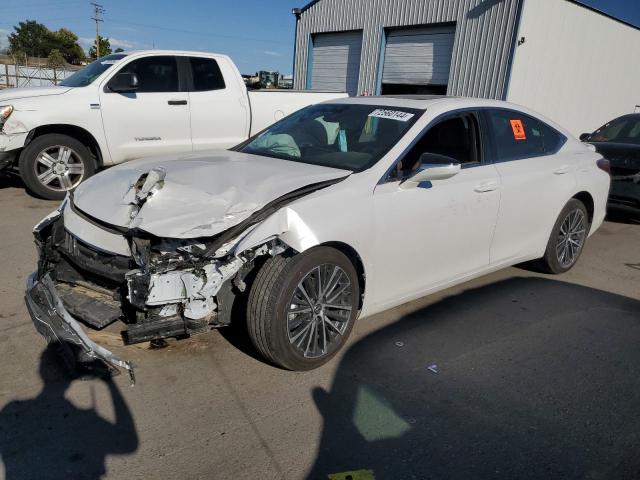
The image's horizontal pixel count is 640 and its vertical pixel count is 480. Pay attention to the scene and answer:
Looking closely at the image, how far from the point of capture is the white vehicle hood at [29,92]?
249 inches

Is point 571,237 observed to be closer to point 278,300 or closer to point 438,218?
point 438,218

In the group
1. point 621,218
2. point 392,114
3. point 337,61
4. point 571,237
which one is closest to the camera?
point 392,114

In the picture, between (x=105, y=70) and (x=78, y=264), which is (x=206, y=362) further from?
(x=105, y=70)

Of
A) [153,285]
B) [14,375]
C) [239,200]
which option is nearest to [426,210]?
[239,200]

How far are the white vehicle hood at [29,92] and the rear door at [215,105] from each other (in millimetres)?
1681

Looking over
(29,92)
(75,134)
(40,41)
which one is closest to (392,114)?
(75,134)

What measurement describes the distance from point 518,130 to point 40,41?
87657 millimetres

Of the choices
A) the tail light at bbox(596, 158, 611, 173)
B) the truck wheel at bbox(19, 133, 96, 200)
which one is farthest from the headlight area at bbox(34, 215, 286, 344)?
the truck wheel at bbox(19, 133, 96, 200)

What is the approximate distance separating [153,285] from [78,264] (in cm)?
68

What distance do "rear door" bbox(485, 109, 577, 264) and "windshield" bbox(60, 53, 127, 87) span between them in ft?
17.5

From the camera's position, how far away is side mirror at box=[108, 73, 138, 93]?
664 centimetres

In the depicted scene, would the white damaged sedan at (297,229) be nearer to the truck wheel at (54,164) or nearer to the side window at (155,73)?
the truck wheel at (54,164)

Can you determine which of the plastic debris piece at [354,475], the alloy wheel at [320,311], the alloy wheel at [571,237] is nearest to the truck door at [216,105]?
the alloy wheel at [571,237]

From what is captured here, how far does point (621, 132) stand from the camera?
8.07m
